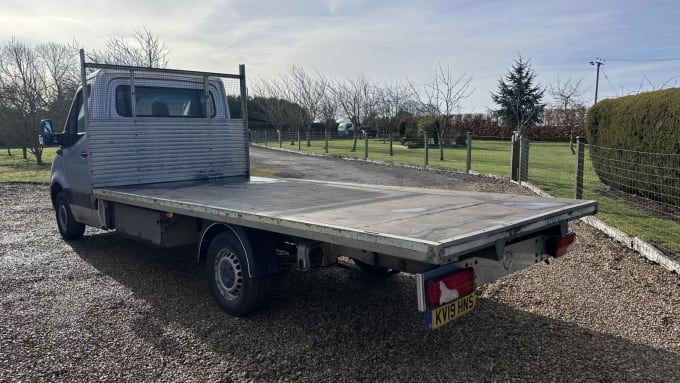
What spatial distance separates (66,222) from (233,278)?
174 inches

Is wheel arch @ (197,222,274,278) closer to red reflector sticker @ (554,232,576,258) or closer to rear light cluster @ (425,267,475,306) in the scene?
rear light cluster @ (425,267,475,306)

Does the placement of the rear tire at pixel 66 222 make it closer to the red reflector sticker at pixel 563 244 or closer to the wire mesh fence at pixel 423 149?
the red reflector sticker at pixel 563 244

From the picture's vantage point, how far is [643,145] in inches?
328

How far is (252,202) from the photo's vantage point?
435cm

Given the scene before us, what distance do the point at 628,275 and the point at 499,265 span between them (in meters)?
2.76

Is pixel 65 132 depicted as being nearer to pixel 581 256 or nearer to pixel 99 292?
pixel 99 292

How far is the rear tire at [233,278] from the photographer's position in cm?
399

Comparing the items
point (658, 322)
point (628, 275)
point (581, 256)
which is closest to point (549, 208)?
point (658, 322)

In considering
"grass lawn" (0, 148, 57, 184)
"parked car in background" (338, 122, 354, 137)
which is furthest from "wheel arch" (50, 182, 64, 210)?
"parked car in background" (338, 122, 354, 137)

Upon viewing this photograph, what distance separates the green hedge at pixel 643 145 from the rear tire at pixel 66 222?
796 cm

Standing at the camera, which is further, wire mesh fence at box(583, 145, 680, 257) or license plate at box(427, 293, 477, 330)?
wire mesh fence at box(583, 145, 680, 257)

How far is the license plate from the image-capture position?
2869mm

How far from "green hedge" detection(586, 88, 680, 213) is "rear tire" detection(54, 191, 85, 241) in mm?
7959

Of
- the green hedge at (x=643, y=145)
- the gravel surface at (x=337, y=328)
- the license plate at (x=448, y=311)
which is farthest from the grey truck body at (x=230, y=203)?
the green hedge at (x=643, y=145)
